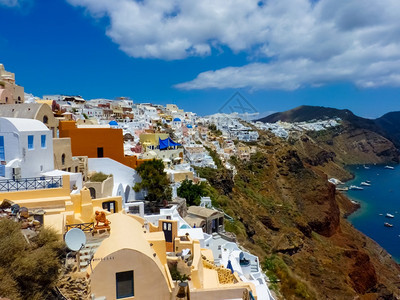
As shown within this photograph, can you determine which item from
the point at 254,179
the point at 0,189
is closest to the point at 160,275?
the point at 0,189

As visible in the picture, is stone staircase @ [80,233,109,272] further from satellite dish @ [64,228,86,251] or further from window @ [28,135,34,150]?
window @ [28,135,34,150]

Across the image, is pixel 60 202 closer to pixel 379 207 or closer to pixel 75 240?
pixel 75 240

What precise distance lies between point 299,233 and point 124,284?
35.4 m

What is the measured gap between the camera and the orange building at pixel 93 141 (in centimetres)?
1983

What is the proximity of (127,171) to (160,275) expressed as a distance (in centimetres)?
1295

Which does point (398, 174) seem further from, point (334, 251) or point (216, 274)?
point (216, 274)

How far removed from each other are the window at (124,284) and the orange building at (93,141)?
14.1 m

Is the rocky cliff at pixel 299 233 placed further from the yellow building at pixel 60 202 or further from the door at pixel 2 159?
the door at pixel 2 159

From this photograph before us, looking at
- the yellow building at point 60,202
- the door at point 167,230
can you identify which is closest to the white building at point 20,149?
the yellow building at point 60,202

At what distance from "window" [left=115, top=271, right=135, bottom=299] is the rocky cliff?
14621mm

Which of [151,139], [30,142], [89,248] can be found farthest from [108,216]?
[151,139]

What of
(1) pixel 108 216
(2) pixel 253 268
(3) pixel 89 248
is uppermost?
(1) pixel 108 216

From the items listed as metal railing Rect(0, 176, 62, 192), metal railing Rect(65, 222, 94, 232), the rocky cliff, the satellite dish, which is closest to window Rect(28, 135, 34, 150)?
metal railing Rect(0, 176, 62, 192)

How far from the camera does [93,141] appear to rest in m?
20.4
